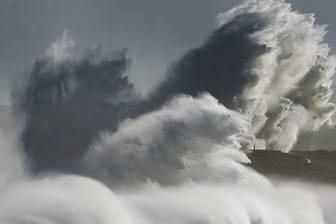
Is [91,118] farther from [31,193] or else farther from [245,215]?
[245,215]

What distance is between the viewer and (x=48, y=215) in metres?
21.3

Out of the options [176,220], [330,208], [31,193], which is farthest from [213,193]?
[330,208]

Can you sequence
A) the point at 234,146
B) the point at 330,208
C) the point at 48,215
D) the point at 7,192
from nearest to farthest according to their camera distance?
the point at 48,215
the point at 7,192
the point at 234,146
the point at 330,208

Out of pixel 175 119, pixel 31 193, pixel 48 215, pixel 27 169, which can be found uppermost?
pixel 175 119

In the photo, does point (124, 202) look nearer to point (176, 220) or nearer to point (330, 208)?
point (176, 220)

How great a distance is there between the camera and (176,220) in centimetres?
2314

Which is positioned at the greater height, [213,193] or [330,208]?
[330,208]

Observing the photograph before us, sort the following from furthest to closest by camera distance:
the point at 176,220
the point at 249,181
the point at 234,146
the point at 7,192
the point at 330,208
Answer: the point at 330,208
the point at 249,181
the point at 234,146
the point at 7,192
the point at 176,220

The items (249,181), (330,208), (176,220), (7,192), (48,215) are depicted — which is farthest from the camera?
(330,208)

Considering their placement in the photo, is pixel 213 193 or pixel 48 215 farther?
pixel 213 193

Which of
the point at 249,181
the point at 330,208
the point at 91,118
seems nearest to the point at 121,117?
the point at 91,118

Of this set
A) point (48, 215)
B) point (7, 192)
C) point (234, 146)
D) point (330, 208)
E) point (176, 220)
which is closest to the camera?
point (48, 215)

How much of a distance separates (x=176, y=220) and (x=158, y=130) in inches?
174

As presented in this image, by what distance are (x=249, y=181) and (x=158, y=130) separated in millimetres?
5412
